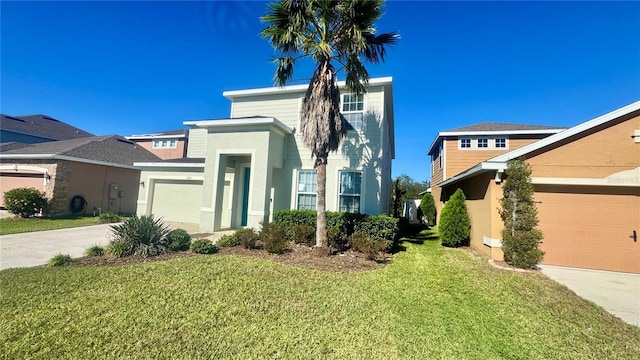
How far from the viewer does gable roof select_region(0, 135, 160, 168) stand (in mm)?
14477

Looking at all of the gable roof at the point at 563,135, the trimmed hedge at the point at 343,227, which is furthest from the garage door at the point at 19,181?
the gable roof at the point at 563,135

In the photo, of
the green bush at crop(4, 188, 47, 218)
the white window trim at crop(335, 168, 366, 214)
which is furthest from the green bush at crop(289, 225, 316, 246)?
the green bush at crop(4, 188, 47, 218)

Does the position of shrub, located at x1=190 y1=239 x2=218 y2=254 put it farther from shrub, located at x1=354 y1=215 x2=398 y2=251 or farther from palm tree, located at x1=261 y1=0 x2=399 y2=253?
shrub, located at x1=354 y1=215 x2=398 y2=251

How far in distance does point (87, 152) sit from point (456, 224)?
21.7 metres

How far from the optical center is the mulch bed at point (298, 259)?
6223 mm

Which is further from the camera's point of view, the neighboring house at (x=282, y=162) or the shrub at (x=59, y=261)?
the neighboring house at (x=282, y=162)

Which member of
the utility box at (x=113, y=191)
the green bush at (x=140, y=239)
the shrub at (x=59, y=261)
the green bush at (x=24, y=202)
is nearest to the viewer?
the shrub at (x=59, y=261)

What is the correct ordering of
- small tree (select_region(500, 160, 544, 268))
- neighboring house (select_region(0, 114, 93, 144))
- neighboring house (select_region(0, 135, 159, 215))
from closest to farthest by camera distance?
small tree (select_region(500, 160, 544, 268)), neighboring house (select_region(0, 135, 159, 215)), neighboring house (select_region(0, 114, 93, 144))

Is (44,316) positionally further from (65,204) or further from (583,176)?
(65,204)

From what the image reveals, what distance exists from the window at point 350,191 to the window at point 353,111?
2075 millimetres

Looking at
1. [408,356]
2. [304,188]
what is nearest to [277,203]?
[304,188]

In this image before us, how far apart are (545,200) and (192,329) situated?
32.1 feet

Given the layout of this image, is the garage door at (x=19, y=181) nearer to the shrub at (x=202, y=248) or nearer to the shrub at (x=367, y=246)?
the shrub at (x=202, y=248)

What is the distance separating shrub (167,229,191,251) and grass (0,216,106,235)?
8.13 m
